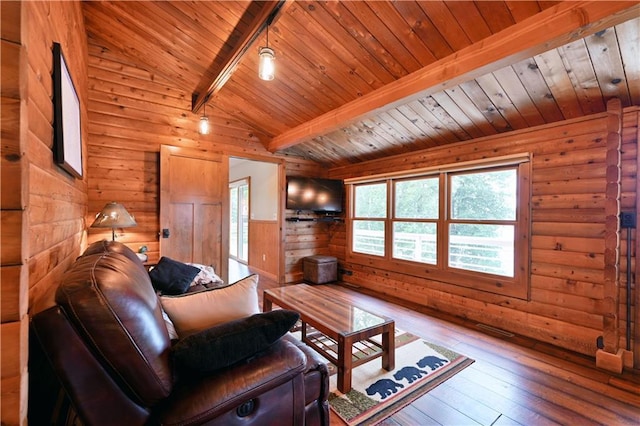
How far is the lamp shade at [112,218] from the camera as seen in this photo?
2819mm

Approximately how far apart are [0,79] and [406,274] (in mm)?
4229

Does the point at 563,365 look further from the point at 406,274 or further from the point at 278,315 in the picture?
Result: the point at 278,315

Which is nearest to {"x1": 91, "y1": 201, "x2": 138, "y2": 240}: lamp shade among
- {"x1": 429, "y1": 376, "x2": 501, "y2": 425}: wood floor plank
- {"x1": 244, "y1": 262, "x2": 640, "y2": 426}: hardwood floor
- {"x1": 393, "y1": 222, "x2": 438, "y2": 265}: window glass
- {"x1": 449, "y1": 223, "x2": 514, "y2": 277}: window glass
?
{"x1": 244, "y1": 262, "x2": 640, "y2": 426}: hardwood floor

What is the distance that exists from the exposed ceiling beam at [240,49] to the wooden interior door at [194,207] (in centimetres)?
77

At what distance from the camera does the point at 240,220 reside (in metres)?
7.09

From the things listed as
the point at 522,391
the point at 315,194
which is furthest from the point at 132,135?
the point at 522,391

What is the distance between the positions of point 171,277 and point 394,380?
206cm

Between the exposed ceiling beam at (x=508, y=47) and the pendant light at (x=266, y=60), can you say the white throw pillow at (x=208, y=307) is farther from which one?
the exposed ceiling beam at (x=508, y=47)

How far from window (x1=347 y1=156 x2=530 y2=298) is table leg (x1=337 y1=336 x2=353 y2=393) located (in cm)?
219

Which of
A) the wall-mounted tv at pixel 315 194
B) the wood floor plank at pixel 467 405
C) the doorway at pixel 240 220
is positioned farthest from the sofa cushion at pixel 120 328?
the doorway at pixel 240 220

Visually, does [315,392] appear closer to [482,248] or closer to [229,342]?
[229,342]

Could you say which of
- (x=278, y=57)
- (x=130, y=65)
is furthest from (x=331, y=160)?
(x=130, y=65)

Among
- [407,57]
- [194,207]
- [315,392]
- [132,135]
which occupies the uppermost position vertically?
[407,57]

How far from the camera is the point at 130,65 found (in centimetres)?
355
